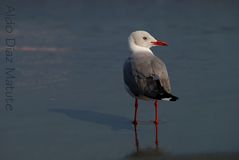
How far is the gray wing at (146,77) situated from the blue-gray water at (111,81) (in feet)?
1.30

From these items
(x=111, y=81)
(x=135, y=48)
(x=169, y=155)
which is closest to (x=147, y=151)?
(x=169, y=155)

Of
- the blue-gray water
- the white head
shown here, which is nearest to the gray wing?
the blue-gray water

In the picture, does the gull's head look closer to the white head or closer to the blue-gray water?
the white head

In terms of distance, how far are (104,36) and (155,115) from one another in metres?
3.59

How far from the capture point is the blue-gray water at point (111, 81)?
560 centimetres

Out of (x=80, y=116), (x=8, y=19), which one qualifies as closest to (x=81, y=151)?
(x=80, y=116)

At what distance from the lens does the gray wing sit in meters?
6.01

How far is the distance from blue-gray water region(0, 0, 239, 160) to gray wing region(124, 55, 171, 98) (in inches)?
15.6

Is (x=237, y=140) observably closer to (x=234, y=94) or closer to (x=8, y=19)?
(x=234, y=94)

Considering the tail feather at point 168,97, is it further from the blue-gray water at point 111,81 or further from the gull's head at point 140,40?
the gull's head at point 140,40

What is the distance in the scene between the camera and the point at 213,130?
19.2 ft

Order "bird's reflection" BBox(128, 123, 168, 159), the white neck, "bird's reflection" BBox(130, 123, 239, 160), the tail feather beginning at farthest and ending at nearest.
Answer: the white neck < the tail feather < "bird's reflection" BBox(128, 123, 168, 159) < "bird's reflection" BBox(130, 123, 239, 160)

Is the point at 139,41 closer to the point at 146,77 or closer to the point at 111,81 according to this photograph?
the point at 111,81

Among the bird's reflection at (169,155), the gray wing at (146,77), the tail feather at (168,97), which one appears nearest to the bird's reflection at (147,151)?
the bird's reflection at (169,155)
